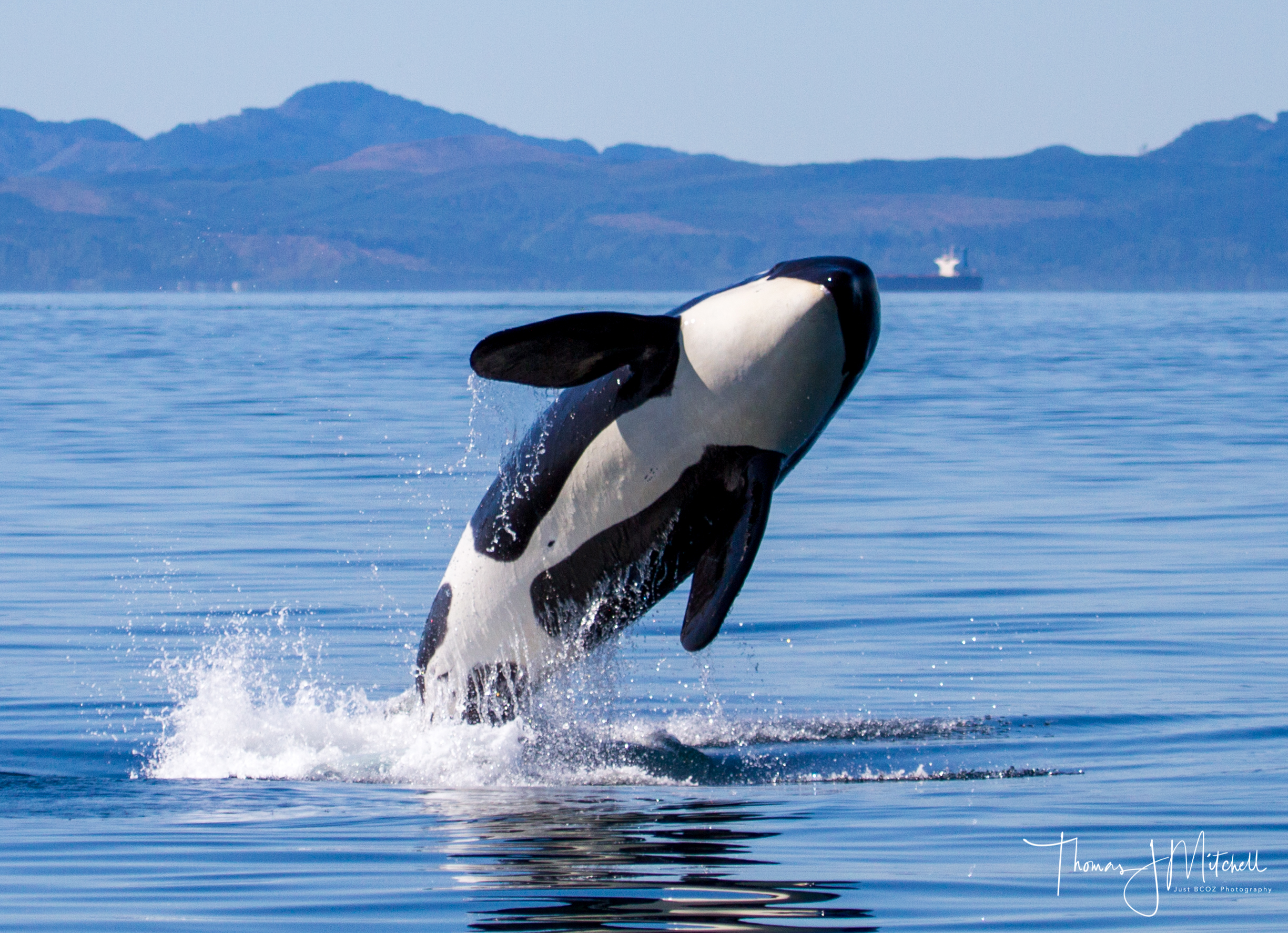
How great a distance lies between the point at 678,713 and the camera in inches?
490

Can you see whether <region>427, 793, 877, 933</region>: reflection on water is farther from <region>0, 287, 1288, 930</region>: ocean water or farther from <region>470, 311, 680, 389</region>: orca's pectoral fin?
<region>470, 311, 680, 389</region>: orca's pectoral fin

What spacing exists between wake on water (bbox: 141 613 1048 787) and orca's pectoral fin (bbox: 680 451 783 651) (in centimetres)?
103

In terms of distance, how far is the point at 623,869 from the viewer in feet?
26.3

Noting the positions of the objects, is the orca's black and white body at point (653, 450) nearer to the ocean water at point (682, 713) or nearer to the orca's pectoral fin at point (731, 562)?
the orca's pectoral fin at point (731, 562)

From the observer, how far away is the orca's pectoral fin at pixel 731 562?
376 inches

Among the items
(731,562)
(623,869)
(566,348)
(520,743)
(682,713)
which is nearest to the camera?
(623,869)

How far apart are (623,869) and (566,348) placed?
2.60 meters

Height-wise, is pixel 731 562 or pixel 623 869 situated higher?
pixel 731 562

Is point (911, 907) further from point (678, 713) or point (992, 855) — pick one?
point (678, 713)

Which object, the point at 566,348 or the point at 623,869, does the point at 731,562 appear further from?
the point at 623,869

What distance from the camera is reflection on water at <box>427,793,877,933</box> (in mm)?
7273

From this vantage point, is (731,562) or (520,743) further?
(520,743)

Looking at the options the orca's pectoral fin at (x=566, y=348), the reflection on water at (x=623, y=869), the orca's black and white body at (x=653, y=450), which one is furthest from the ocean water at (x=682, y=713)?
the orca's pectoral fin at (x=566, y=348)

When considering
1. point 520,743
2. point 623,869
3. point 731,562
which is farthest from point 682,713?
point 623,869
